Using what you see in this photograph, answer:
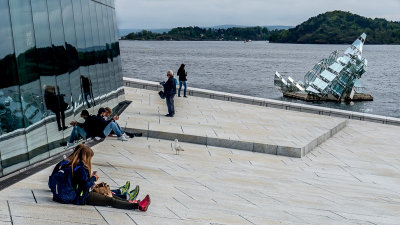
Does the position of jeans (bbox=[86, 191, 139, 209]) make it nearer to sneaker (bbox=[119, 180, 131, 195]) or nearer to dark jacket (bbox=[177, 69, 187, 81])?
sneaker (bbox=[119, 180, 131, 195])

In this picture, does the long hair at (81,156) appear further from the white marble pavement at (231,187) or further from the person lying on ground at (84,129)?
the person lying on ground at (84,129)

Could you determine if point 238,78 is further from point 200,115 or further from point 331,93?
point 200,115

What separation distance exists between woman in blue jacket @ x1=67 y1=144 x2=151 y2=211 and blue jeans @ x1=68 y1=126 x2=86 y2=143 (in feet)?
15.3

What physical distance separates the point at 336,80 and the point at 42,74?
193ft

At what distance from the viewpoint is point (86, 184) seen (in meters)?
7.50

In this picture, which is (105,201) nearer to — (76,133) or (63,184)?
(63,184)

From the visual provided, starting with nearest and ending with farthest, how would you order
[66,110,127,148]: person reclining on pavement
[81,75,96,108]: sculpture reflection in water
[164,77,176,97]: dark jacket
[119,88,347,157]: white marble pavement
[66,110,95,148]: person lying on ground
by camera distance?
[66,110,95,148]: person lying on ground → [66,110,127,148]: person reclining on pavement → [119,88,347,157]: white marble pavement → [81,75,96,108]: sculpture reflection in water → [164,77,176,97]: dark jacket

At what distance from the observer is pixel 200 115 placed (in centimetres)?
1778

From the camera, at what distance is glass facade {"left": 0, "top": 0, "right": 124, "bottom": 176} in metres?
10.0

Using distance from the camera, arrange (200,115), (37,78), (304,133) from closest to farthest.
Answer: (37,78), (304,133), (200,115)

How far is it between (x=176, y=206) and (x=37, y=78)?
14.9 ft

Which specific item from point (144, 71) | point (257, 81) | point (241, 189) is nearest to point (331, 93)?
point (257, 81)

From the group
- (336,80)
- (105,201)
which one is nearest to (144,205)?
(105,201)

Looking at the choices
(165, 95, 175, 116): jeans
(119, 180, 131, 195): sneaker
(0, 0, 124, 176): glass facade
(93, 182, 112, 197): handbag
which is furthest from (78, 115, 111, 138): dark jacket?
(93, 182, 112, 197): handbag
